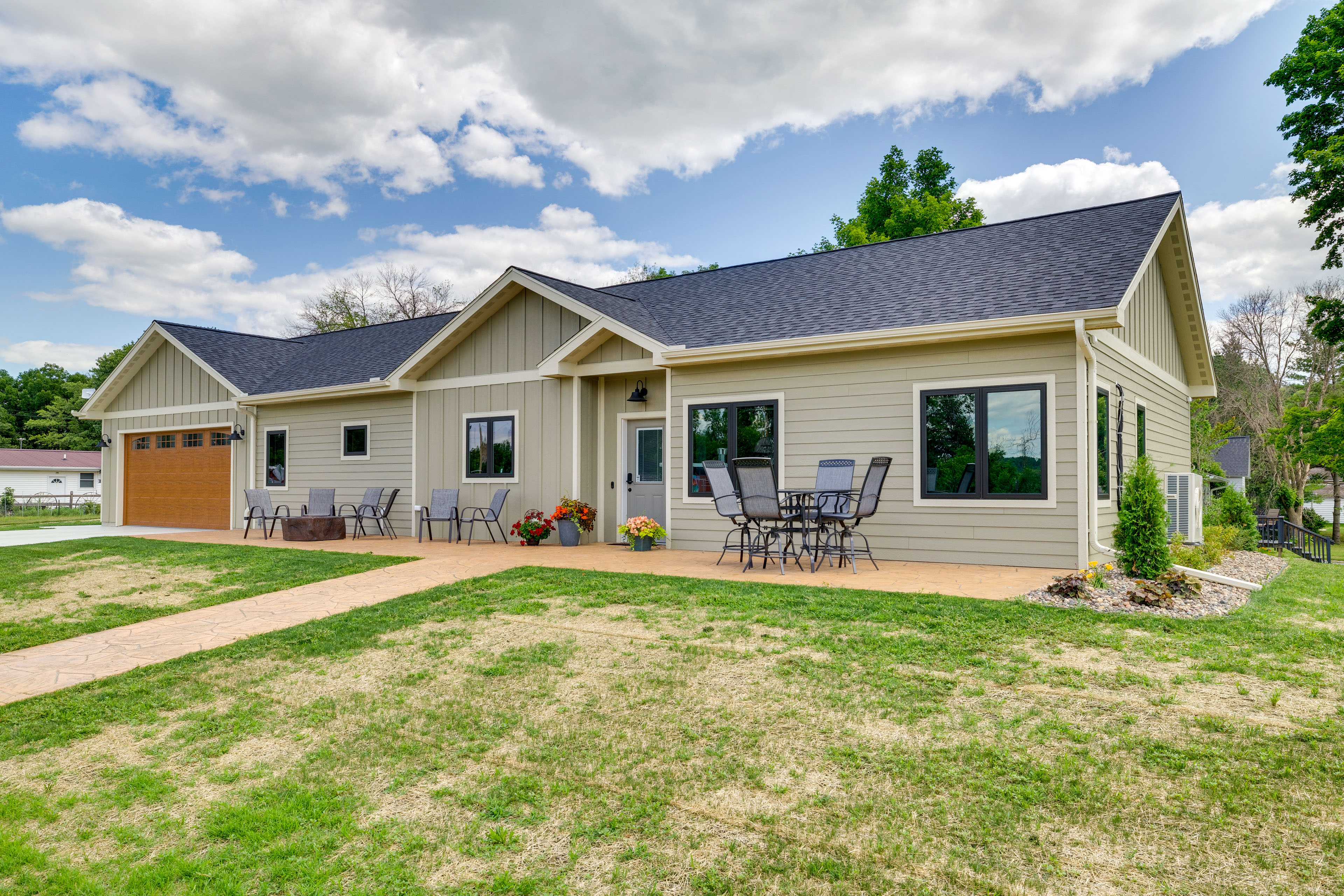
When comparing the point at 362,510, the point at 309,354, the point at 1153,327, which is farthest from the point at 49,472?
the point at 1153,327

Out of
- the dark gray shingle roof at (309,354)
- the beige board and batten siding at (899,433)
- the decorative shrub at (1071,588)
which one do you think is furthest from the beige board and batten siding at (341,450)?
the decorative shrub at (1071,588)

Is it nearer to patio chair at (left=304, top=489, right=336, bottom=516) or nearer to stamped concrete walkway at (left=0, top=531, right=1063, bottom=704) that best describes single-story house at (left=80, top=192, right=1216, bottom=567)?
patio chair at (left=304, top=489, right=336, bottom=516)

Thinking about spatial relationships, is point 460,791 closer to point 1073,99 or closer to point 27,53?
point 27,53

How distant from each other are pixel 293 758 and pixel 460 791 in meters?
0.94

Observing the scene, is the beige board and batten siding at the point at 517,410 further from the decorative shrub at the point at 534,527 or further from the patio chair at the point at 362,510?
the patio chair at the point at 362,510

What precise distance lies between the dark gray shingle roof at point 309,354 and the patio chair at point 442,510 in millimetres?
3088

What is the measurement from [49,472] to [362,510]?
109 feet

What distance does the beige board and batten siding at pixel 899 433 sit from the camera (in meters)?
7.92

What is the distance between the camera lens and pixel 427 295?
109ft

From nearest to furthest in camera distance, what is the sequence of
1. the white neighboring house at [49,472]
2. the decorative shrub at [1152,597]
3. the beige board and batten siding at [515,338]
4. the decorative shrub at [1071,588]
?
the decorative shrub at [1152,597]
the decorative shrub at [1071,588]
the beige board and batten siding at [515,338]
the white neighboring house at [49,472]

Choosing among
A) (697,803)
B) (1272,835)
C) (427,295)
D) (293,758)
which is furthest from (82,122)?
(1272,835)

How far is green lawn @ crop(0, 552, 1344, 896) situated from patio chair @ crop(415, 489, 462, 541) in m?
6.65

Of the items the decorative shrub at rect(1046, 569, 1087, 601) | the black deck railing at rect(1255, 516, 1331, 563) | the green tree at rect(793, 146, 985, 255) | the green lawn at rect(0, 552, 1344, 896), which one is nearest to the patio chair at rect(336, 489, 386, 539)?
the green lawn at rect(0, 552, 1344, 896)

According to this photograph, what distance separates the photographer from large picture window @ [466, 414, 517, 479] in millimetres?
11836
